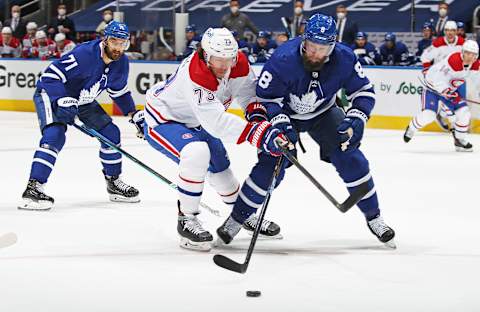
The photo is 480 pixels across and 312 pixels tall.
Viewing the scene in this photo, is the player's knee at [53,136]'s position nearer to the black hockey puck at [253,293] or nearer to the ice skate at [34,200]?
the ice skate at [34,200]

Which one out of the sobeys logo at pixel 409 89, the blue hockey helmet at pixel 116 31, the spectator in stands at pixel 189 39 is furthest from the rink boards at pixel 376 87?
the blue hockey helmet at pixel 116 31

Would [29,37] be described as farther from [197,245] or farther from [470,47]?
[197,245]

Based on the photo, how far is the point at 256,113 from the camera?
13.6ft

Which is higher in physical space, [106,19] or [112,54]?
[112,54]

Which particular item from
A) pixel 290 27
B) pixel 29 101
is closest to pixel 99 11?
pixel 29 101

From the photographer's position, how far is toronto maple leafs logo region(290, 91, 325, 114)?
4.20 metres

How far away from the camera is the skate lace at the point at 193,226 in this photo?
4.23 metres

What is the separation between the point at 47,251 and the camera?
165 inches

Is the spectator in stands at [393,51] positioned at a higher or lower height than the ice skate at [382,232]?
lower

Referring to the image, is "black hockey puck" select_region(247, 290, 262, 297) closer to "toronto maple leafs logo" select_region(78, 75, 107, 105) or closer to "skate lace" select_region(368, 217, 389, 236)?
"skate lace" select_region(368, 217, 389, 236)

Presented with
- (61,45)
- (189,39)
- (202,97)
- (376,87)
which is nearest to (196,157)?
(202,97)

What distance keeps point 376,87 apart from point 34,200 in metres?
6.20

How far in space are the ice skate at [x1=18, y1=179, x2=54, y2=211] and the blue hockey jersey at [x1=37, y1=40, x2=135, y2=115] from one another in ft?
1.58

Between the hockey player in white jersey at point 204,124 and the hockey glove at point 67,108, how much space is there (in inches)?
34.8
